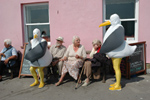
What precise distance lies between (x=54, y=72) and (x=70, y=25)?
68.3 inches

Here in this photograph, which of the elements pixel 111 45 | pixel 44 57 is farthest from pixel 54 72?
pixel 111 45

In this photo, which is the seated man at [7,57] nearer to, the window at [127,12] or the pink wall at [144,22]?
the window at [127,12]

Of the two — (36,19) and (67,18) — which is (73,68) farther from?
(36,19)

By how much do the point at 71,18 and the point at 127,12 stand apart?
194cm

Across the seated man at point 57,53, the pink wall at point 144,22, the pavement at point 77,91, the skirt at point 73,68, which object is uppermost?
the pink wall at point 144,22

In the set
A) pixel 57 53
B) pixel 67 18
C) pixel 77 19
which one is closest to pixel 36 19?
pixel 67 18

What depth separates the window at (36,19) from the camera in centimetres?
550

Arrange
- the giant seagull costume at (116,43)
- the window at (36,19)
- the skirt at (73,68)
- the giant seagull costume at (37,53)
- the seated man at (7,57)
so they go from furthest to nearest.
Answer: the window at (36,19)
the seated man at (7,57)
the skirt at (73,68)
the giant seagull costume at (37,53)
the giant seagull costume at (116,43)

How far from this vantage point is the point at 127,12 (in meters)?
4.87

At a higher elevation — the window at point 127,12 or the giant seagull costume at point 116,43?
the window at point 127,12

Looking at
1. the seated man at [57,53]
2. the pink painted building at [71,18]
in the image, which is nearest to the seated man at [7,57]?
the pink painted building at [71,18]

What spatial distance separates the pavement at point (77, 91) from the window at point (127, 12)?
1.49m

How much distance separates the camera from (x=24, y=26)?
560 centimetres

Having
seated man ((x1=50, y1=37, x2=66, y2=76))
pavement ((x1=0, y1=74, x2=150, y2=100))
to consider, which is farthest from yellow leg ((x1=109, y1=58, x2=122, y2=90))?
seated man ((x1=50, y1=37, x2=66, y2=76))
